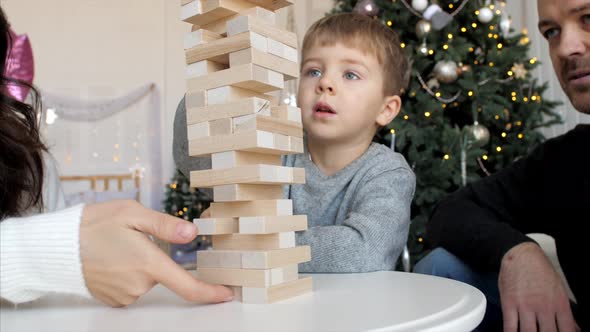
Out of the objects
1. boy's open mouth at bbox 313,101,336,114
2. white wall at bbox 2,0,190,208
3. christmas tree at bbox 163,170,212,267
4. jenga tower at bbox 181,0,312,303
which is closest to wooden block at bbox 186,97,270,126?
jenga tower at bbox 181,0,312,303

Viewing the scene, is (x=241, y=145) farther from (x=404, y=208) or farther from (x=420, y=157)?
(x=420, y=157)

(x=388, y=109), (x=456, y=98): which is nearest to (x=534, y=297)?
(x=388, y=109)

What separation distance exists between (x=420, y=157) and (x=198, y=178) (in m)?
2.26

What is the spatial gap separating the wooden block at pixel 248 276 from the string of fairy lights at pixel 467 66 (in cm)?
216

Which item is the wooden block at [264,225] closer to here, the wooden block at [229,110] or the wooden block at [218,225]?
the wooden block at [218,225]

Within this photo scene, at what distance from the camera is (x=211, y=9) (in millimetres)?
708

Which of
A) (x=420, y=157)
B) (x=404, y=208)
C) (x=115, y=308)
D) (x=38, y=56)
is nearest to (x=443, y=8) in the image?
(x=420, y=157)

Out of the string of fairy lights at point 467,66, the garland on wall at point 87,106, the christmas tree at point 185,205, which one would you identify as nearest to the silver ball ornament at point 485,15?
the string of fairy lights at point 467,66

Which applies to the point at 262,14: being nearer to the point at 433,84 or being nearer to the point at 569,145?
the point at 569,145

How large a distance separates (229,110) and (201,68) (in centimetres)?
8

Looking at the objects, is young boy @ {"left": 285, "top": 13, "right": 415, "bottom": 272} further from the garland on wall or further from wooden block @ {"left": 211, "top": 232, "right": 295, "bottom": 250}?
the garland on wall

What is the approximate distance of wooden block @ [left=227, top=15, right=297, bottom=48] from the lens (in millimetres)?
664

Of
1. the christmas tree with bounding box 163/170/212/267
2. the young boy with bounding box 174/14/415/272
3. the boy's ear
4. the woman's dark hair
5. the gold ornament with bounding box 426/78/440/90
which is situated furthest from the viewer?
the christmas tree with bounding box 163/170/212/267

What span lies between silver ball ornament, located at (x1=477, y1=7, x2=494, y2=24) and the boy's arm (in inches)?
85.3
